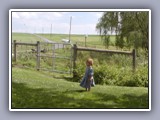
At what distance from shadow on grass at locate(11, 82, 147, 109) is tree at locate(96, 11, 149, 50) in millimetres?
544

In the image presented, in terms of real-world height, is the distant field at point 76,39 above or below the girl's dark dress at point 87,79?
above

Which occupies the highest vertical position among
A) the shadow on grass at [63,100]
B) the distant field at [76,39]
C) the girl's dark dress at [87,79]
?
the distant field at [76,39]

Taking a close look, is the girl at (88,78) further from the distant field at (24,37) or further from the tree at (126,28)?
the distant field at (24,37)

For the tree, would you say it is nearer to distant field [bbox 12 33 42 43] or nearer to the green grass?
the green grass

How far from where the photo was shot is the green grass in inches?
254

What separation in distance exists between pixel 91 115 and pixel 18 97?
2.53 ft

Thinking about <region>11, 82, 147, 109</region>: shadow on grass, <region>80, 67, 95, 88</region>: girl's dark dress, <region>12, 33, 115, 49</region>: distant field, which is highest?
<region>12, 33, 115, 49</region>: distant field

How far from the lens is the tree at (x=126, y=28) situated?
6465 mm

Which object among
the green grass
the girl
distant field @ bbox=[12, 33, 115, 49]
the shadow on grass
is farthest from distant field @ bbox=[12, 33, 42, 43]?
the girl

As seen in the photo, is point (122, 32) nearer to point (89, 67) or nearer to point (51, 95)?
point (89, 67)

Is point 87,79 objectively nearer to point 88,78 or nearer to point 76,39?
point 88,78

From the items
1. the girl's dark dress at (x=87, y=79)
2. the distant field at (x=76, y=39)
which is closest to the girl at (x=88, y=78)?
the girl's dark dress at (x=87, y=79)

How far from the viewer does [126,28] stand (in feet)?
21.4

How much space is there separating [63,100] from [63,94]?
68mm
